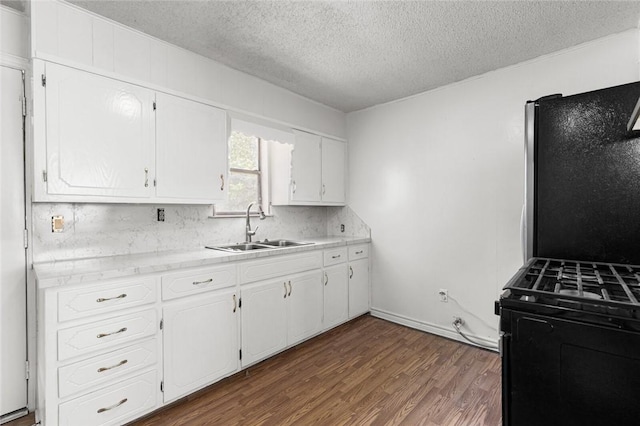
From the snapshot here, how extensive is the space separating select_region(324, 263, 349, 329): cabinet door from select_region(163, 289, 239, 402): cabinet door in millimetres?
1052

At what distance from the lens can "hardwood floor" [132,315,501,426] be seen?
6.20ft

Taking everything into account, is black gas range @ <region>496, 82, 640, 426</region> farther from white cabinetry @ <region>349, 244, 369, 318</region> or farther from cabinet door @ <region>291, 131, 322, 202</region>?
cabinet door @ <region>291, 131, 322, 202</region>

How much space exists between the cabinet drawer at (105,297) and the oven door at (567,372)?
182cm

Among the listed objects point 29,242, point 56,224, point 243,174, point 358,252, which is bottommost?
point 358,252

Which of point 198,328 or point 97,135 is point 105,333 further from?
point 97,135

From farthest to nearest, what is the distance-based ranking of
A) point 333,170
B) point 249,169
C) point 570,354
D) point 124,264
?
point 333,170 < point 249,169 < point 124,264 < point 570,354

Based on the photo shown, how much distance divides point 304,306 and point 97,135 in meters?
2.04

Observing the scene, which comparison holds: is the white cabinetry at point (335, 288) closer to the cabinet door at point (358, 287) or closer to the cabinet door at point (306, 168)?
the cabinet door at point (358, 287)

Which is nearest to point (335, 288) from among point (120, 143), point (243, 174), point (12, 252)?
point (243, 174)

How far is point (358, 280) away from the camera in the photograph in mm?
3531

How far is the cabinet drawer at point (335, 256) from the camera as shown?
10.2 ft

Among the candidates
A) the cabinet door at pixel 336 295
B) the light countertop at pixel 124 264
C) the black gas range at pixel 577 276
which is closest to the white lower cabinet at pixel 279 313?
the cabinet door at pixel 336 295

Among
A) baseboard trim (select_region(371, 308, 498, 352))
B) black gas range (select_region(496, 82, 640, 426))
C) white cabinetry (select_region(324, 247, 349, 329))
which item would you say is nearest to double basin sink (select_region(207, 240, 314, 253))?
white cabinetry (select_region(324, 247, 349, 329))

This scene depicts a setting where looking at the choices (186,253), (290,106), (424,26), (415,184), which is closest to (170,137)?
(186,253)
